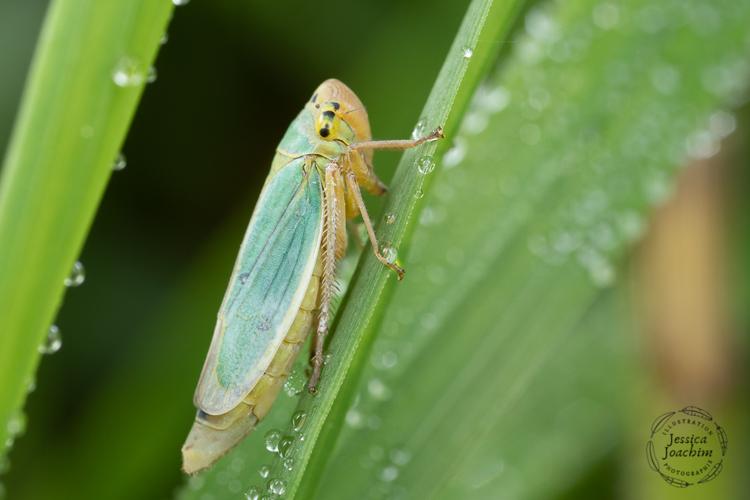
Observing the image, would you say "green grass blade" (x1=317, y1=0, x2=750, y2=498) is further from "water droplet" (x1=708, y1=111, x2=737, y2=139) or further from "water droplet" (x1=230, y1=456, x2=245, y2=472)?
"water droplet" (x1=708, y1=111, x2=737, y2=139)

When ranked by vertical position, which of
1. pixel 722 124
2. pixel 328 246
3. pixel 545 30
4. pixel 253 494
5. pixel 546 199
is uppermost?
pixel 722 124

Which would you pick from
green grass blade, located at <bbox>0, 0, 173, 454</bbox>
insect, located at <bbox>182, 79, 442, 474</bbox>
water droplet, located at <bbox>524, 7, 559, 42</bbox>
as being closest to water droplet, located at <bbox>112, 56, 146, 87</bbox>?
green grass blade, located at <bbox>0, 0, 173, 454</bbox>

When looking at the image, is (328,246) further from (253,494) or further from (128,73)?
(128,73)

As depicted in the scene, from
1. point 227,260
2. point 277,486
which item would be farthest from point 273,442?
point 227,260

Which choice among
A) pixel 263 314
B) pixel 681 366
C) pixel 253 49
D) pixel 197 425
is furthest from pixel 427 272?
pixel 253 49

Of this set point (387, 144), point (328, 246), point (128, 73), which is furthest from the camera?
point (387, 144)

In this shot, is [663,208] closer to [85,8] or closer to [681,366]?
[681,366]

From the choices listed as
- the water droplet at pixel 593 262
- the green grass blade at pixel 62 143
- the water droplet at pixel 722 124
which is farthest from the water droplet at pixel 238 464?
the water droplet at pixel 722 124

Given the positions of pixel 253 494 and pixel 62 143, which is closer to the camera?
pixel 62 143
